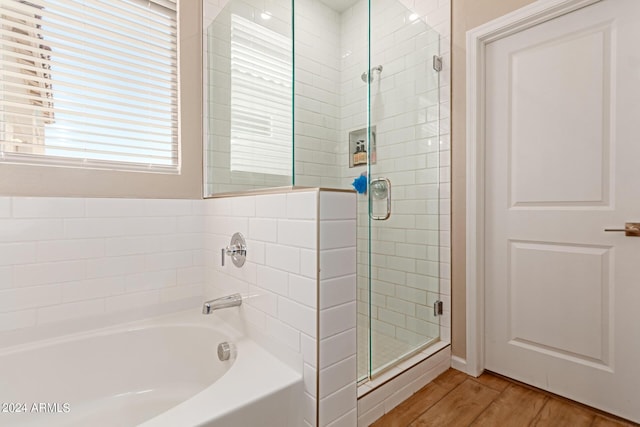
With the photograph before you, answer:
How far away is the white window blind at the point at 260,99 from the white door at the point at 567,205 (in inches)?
47.5

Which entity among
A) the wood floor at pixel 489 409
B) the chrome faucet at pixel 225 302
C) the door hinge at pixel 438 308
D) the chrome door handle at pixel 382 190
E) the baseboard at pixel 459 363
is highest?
the chrome door handle at pixel 382 190

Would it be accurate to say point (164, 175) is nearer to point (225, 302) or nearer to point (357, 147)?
point (225, 302)

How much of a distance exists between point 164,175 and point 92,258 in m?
0.54

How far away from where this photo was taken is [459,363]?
184cm

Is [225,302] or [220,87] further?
[220,87]

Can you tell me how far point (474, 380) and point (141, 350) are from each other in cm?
Result: 178

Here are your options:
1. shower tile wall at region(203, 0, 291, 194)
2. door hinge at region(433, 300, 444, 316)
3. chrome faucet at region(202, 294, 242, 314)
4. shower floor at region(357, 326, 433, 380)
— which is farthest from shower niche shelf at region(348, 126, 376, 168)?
chrome faucet at region(202, 294, 242, 314)

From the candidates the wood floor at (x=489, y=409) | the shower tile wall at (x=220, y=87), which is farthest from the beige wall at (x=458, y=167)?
the shower tile wall at (x=220, y=87)

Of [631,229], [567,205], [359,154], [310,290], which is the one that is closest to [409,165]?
[359,154]

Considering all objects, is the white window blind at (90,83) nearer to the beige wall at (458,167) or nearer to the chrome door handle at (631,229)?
the beige wall at (458,167)

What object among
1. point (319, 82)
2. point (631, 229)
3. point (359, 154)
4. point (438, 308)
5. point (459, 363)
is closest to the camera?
point (631, 229)

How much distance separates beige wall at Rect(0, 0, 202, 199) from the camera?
1385 mm

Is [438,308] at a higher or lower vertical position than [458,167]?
lower

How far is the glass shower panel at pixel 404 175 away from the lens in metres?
1.78
